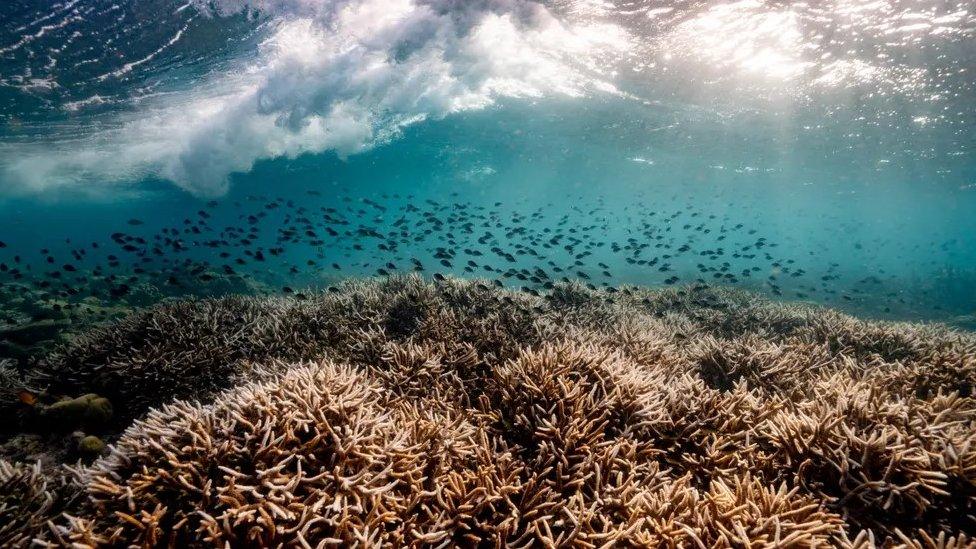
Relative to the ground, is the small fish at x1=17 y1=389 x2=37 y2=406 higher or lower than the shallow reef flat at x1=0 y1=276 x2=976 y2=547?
lower

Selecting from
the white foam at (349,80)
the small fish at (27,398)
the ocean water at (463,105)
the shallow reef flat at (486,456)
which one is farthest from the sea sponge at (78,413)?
the white foam at (349,80)

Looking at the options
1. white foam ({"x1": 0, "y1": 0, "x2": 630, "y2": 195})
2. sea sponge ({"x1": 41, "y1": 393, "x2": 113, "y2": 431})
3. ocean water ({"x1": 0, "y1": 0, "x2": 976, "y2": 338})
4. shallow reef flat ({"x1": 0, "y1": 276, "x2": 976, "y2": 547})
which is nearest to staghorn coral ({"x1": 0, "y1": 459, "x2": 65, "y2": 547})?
shallow reef flat ({"x1": 0, "y1": 276, "x2": 976, "y2": 547})

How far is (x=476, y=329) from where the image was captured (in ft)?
21.3

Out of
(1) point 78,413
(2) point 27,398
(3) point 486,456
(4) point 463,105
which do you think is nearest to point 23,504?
(1) point 78,413

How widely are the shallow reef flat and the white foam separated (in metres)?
15.1

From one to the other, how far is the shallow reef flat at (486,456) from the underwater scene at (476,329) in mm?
29

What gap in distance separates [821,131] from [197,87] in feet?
129

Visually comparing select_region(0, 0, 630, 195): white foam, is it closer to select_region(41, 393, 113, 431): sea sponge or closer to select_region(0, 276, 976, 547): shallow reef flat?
select_region(41, 393, 113, 431): sea sponge

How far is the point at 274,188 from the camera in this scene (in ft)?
202

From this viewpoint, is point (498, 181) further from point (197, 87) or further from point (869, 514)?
point (869, 514)

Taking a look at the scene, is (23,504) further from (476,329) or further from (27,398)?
(476,329)

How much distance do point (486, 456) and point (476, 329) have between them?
10.4 ft

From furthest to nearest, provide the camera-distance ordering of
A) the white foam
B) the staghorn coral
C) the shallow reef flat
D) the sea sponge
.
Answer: the white foam, the sea sponge, the staghorn coral, the shallow reef flat

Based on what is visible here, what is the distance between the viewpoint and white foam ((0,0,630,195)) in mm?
16141
